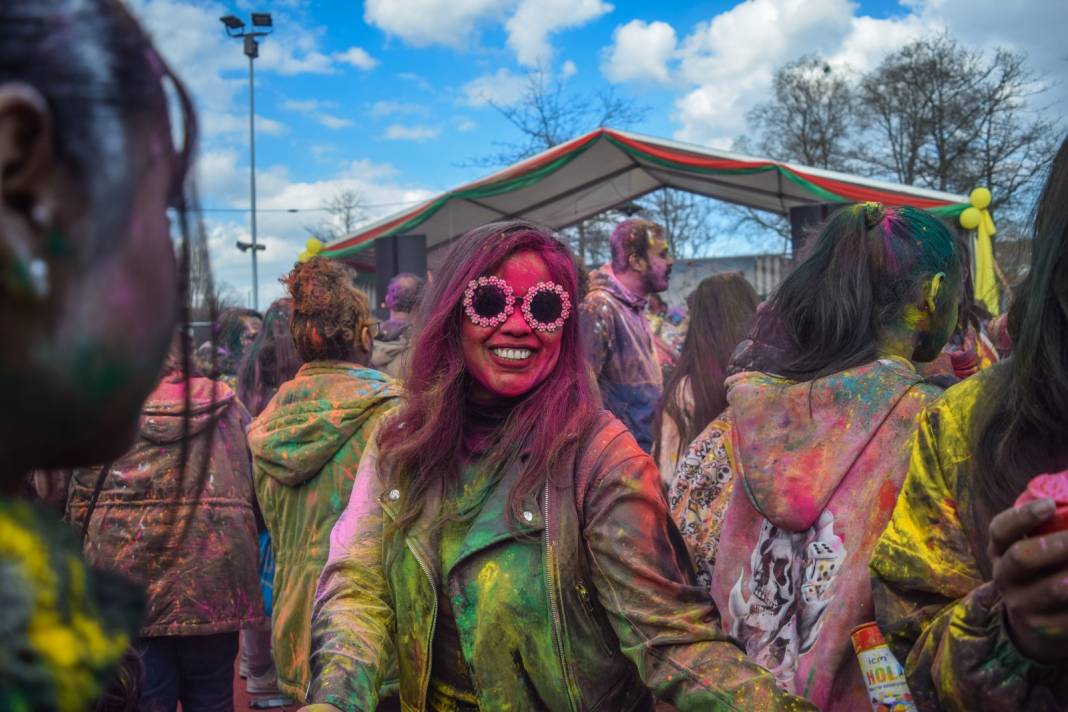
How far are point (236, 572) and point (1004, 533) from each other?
11.0 feet

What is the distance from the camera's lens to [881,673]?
179cm

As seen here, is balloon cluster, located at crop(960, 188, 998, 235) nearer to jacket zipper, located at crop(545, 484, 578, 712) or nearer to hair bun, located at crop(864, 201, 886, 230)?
hair bun, located at crop(864, 201, 886, 230)

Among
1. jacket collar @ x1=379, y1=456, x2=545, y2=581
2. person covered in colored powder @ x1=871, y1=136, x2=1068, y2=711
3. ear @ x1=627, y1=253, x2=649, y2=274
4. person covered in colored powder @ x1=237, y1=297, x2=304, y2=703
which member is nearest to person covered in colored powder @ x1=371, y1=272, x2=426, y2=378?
person covered in colored powder @ x1=237, y1=297, x2=304, y2=703

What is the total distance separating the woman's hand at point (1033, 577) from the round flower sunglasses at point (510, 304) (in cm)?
131

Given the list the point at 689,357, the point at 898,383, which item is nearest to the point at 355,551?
the point at 898,383

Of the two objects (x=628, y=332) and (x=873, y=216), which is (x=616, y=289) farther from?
(x=873, y=216)

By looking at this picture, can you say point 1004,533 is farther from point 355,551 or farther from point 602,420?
point 355,551

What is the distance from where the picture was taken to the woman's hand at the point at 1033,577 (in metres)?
1.16

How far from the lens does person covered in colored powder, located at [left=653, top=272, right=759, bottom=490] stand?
14.9 feet

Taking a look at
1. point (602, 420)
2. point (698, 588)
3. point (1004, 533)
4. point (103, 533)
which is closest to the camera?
point (1004, 533)

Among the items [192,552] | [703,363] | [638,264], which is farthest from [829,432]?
[638,264]

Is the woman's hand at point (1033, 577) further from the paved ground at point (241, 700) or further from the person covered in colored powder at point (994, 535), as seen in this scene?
the paved ground at point (241, 700)

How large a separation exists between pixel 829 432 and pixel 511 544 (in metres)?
0.90

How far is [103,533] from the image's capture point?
347 cm
